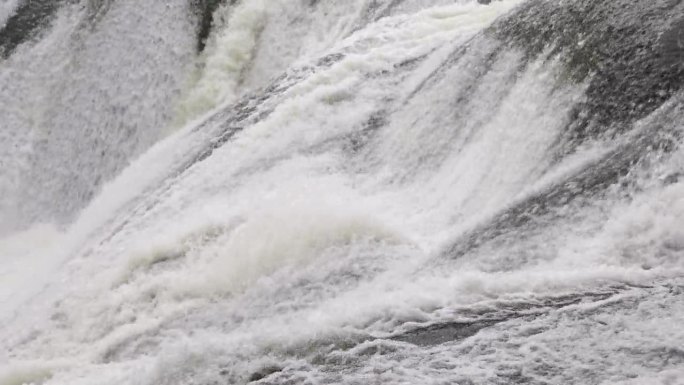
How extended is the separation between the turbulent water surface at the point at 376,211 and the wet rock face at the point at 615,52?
1 centimetres

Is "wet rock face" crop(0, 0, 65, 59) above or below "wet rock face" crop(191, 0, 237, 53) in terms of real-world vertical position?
above

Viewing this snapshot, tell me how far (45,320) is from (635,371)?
371 cm

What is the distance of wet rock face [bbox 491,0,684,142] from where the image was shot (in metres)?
4.18

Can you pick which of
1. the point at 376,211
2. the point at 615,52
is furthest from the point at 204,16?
the point at 615,52

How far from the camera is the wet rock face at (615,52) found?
13.7 ft

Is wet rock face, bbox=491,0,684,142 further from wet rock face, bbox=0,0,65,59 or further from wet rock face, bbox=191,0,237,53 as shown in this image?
wet rock face, bbox=0,0,65,59

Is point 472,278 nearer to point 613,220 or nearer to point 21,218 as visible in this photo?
point 613,220

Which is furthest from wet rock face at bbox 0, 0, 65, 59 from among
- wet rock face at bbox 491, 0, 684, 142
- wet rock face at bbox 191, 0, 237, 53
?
wet rock face at bbox 491, 0, 684, 142

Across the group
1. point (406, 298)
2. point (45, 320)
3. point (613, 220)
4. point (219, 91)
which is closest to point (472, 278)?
point (406, 298)

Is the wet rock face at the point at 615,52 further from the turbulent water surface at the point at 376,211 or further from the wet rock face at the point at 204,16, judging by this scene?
the wet rock face at the point at 204,16

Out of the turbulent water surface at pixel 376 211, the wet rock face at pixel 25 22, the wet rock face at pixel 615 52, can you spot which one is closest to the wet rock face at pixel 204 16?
the turbulent water surface at pixel 376 211

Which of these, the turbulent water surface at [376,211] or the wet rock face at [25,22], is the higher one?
the wet rock face at [25,22]

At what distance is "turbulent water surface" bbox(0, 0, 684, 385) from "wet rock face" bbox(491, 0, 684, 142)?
0.05ft

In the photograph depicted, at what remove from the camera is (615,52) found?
178 inches
